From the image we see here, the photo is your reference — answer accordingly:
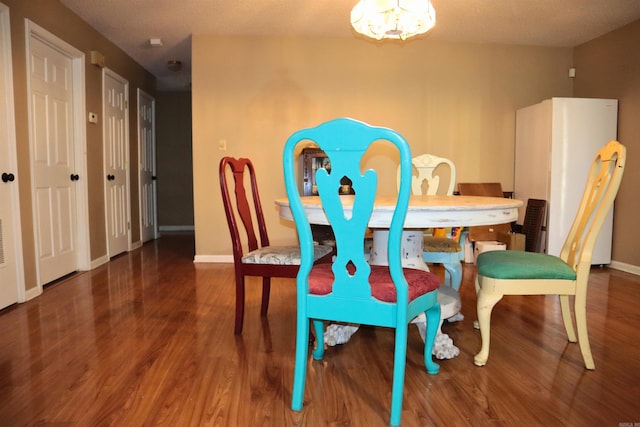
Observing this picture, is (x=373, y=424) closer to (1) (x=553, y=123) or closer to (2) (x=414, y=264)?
(2) (x=414, y=264)

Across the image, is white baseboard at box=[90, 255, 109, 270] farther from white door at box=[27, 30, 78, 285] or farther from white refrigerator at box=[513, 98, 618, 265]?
white refrigerator at box=[513, 98, 618, 265]

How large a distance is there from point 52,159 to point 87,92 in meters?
0.86

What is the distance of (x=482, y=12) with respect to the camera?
3.86 metres

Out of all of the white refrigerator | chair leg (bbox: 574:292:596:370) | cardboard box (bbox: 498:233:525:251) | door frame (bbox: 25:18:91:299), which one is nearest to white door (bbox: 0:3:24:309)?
door frame (bbox: 25:18:91:299)

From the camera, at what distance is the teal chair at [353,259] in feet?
4.64

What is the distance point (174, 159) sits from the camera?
749cm

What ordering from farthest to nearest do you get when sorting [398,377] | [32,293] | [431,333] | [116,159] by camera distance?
[116,159], [32,293], [431,333], [398,377]

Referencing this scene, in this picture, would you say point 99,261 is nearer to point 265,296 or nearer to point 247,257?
point 265,296

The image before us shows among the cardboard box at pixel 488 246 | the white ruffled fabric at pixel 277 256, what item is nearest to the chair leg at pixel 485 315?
the white ruffled fabric at pixel 277 256

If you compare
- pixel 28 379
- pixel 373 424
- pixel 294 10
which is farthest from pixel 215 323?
pixel 294 10

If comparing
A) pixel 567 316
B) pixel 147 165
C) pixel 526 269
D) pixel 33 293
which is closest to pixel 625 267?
pixel 567 316


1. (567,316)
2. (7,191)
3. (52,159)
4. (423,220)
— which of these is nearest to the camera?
(423,220)

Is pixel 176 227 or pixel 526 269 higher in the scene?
pixel 526 269

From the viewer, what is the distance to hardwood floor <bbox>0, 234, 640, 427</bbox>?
1.56 meters
